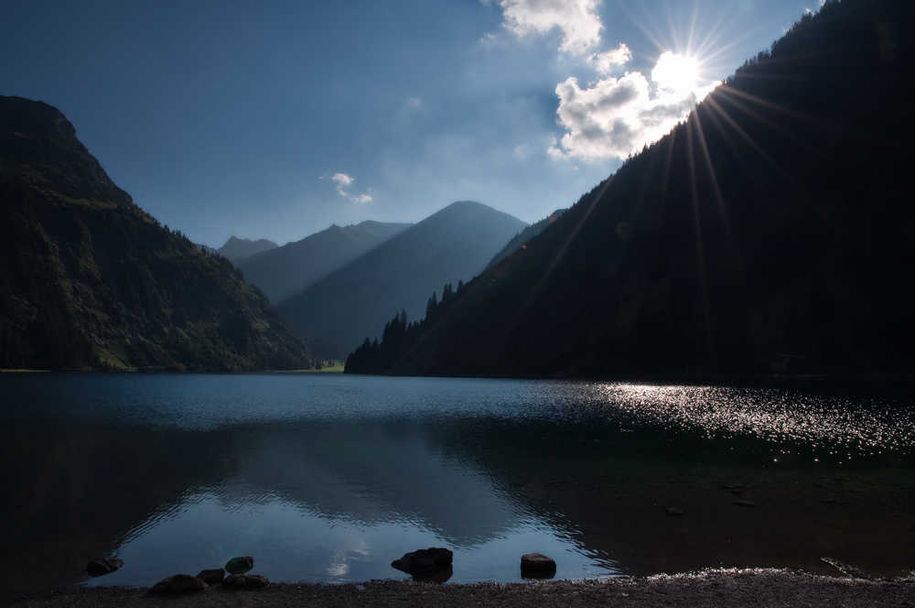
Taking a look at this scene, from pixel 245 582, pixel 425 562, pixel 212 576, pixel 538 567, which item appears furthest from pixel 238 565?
pixel 538 567

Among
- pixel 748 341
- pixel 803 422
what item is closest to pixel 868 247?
pixel 748 341

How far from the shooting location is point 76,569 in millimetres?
24516

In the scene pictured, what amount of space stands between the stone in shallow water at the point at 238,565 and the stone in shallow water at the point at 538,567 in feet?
41.0

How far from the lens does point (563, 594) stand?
2122 centimetres

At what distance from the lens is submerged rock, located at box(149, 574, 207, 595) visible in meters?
21.2

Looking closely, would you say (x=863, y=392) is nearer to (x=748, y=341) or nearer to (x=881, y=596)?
(x=748, y=341)

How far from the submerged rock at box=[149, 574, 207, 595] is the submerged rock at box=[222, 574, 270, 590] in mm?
947

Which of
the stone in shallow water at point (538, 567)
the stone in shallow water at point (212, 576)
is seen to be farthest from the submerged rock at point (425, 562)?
the stone in shallow water at point (212, 576)

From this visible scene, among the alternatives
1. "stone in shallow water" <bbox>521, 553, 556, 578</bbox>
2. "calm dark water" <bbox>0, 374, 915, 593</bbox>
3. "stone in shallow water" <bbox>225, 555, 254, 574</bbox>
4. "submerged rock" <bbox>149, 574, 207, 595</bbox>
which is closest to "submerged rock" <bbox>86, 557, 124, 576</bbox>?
"calm dark water" <bbox>0, 374, 915, 593</bbox>

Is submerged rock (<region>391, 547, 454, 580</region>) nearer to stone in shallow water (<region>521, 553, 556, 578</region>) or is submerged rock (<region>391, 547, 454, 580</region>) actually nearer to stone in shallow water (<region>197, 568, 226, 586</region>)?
stone in shallow water (<region>521, 553, 556, 578</region>)

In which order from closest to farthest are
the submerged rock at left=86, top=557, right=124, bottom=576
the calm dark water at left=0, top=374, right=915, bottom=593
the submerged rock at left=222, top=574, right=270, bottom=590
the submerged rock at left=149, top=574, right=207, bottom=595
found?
the submerged rock at left=149, top=574, right=207, bottom=595 < the submerged rock at left=222, top=574, right=270, bottom=590 < the submerged rock at left=86, top=557, right=124, bottom=576 < the calm dark water at left=0, top=374, right=915, bottom=593

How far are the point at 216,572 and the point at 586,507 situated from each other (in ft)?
75.3

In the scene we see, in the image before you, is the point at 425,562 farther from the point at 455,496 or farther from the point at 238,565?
the point at 455,496

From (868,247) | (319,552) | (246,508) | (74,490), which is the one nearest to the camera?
(319,552)
